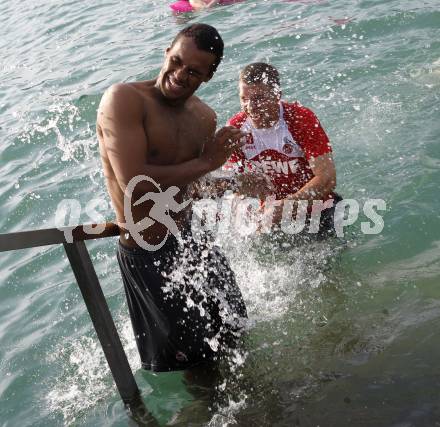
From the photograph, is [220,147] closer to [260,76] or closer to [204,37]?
[204,37]

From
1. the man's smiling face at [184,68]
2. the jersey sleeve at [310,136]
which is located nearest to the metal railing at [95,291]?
the man's smiling face at [184,68]

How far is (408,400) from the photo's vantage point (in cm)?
363

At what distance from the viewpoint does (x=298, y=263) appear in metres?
5.26

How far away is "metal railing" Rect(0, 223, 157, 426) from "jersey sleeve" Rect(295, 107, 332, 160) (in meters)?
2.00

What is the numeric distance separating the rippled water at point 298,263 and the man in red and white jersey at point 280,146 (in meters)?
0.57

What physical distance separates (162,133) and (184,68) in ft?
1.19

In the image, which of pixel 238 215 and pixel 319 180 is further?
pixel 238 215

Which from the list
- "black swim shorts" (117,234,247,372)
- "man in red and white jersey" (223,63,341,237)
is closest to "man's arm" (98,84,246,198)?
"black swim shorts" (117,234,247,372)

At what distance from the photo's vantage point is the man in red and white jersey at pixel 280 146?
4.93 metres

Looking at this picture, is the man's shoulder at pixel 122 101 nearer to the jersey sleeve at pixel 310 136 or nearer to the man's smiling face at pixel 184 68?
the man's smiling face at pixel 184 68

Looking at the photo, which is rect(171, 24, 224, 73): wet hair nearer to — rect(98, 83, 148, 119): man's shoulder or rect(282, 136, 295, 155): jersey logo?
rect(98, 83, 148, 119): man's shoulder

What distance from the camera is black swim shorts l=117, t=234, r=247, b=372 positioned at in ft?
12.1

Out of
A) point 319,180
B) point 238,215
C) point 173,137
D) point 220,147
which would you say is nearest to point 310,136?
point 319,180

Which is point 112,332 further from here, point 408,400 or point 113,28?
point 113,28
